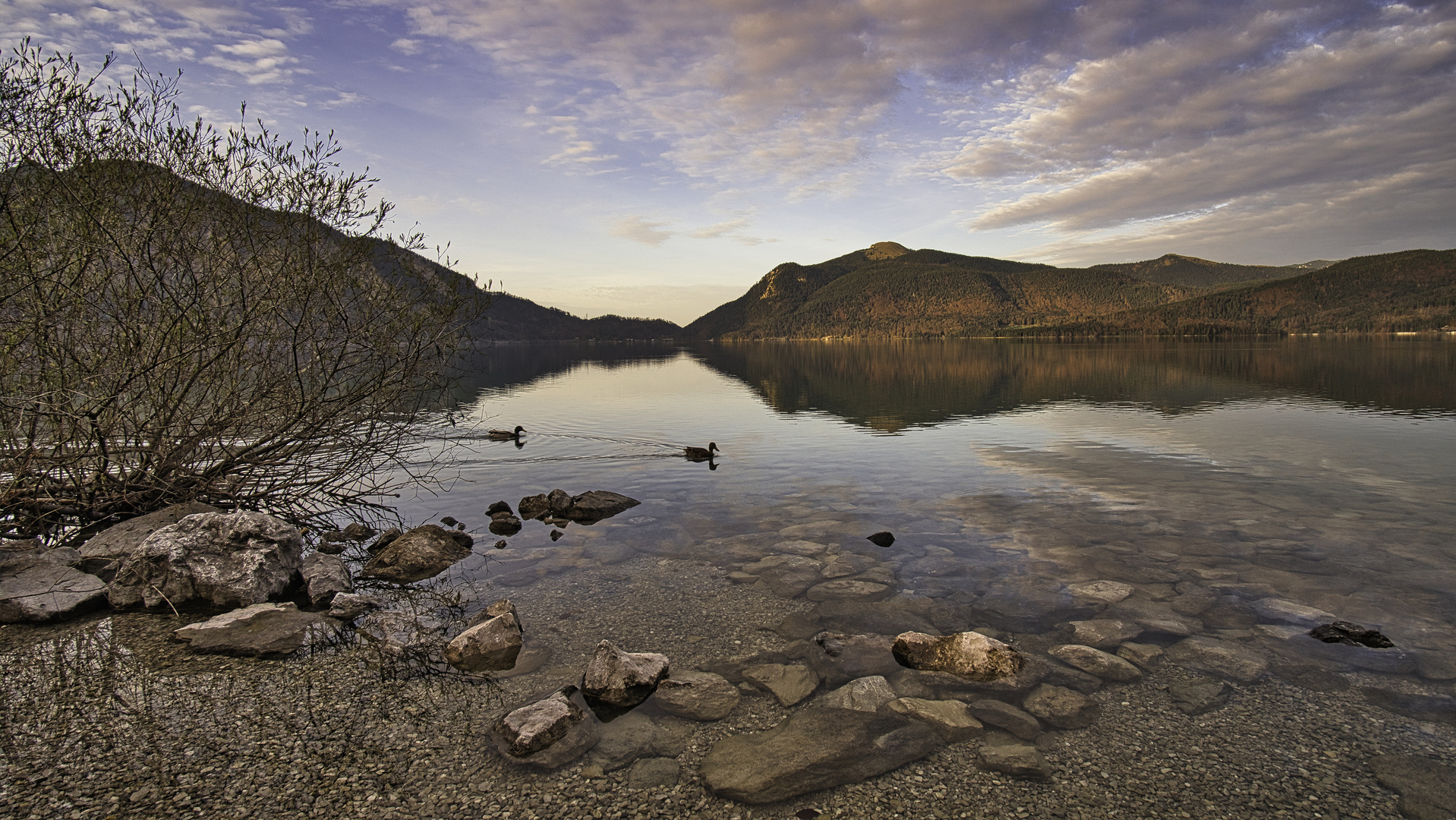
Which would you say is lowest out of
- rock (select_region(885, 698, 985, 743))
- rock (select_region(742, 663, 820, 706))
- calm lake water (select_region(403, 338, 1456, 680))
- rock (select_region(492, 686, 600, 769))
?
calm lake water (select_region(403, 338, 1456, 680))

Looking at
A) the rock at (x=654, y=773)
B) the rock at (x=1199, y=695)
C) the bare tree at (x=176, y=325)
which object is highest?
the bare tree at (x=176, y=325)

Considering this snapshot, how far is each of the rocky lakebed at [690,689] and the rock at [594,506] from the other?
460 centimetres

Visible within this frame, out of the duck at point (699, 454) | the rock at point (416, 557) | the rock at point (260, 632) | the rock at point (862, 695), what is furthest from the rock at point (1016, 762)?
the duck at point (699, 454)

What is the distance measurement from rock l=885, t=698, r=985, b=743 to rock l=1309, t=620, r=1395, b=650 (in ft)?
19.8

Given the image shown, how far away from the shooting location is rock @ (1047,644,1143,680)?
856 cm

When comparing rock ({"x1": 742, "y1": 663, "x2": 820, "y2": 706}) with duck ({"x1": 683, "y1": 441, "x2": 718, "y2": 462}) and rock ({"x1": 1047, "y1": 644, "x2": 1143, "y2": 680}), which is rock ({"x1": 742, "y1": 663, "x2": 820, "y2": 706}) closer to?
rock ({"x1": 1047, "y1": 644, "x2": 1143, "y2": 680})

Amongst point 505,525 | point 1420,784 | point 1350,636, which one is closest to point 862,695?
point 1420,784

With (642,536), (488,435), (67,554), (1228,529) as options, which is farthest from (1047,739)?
(488,435)

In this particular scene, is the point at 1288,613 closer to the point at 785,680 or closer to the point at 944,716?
the point at 944,716

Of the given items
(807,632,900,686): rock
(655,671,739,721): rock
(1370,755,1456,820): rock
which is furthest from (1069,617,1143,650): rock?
(655,671,739,721): rock

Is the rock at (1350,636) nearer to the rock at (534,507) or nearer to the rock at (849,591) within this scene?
the rock at (849,591)

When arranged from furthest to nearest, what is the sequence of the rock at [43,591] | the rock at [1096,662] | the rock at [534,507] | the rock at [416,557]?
the rock at [534,507]
the rock at [416,557]
the rock at [43,591]
the rock at [1096,662]

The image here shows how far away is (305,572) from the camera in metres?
12.0

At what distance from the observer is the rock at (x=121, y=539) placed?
1166 centimetres
